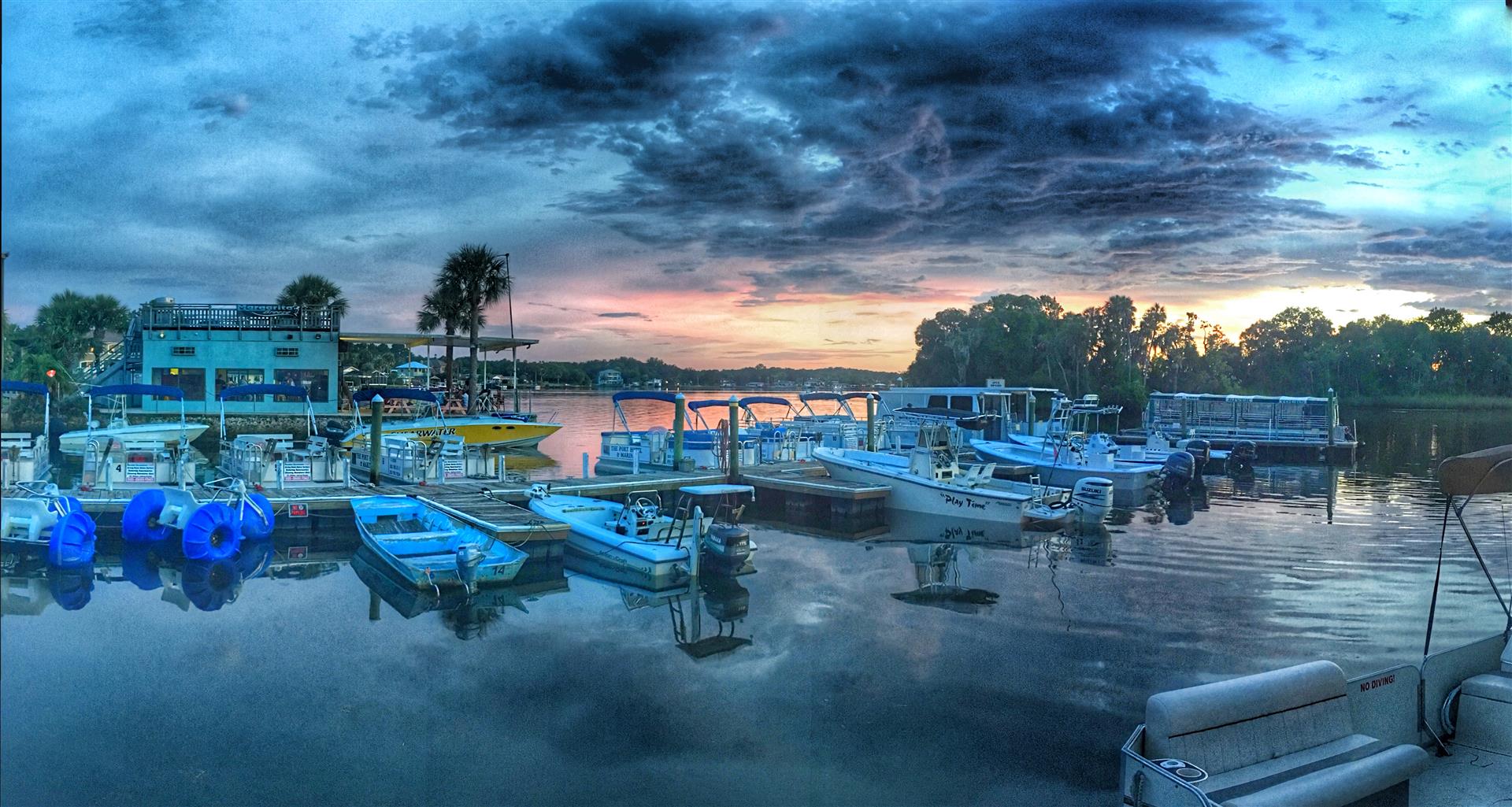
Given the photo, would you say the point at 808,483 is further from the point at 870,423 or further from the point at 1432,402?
the point at 1432,402

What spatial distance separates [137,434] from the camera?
67.0 feet

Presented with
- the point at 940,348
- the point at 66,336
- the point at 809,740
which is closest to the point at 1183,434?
the point at 940,348

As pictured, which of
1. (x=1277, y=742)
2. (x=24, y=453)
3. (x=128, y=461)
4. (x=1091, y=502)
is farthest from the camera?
(x=1091, y=502)

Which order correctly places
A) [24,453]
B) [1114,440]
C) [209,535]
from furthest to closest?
[1114,440]
[24,453]
[209,535]

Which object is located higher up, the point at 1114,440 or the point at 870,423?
the point at 870,423

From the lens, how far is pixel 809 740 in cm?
706

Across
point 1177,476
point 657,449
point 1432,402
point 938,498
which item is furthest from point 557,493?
point 1432,402

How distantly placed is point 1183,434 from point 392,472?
91.5 feet

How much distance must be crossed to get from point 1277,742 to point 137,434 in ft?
76.2

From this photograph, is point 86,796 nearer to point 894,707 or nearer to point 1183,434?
point 894,707

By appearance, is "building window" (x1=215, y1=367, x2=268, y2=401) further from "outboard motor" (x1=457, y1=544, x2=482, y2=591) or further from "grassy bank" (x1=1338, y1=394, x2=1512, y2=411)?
"grassy bank" (x1=1338, y1=394, x2=1512, y2=411)

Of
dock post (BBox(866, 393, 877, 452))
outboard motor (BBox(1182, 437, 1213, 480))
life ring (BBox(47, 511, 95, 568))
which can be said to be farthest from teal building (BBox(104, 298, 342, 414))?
outboard motor (BBox(1182, 437, 1213, 480))

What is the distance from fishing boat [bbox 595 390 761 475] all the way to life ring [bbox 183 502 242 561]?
398 inches

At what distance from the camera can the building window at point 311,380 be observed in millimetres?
24188
